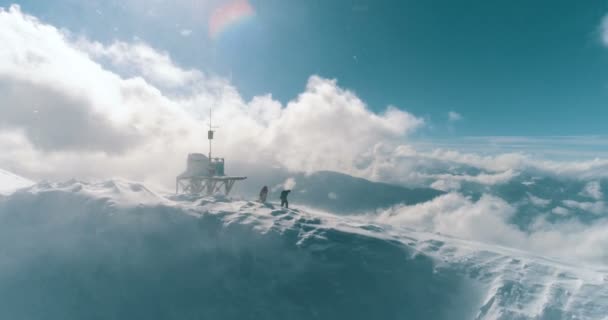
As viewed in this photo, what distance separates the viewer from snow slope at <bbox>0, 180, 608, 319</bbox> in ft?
78.7

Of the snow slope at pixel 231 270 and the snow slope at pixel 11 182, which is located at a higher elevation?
the snow slope at pixel 11 182

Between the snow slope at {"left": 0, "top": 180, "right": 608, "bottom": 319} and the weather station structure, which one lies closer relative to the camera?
the snow slope at {"left": 0, "top": 180, "right": 608, "bottom": 319}

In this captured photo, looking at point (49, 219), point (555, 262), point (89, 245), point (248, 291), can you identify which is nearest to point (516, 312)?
point (555, 262)

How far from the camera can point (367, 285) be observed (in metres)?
27.1

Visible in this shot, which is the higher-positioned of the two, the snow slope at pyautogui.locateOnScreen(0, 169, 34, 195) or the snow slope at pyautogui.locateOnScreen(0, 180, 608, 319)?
the snow slope at pyautogui.locateOnScreen(0, 169, 34, 195)

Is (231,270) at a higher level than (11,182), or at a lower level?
lower

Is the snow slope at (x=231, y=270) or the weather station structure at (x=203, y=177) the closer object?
the snow slope at (x=231, y=270)

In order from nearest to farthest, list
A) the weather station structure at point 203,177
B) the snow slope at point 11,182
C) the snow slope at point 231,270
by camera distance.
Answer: the snow slope at point 231,270 < the snow slope at point 11,182 < the weather station structure at point 203,177

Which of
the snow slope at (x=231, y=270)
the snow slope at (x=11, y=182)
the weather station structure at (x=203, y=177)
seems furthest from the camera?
the weather station structure at (x=203, y=177)

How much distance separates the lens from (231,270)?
88.6ft

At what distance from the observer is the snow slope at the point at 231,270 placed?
2400 centimetres

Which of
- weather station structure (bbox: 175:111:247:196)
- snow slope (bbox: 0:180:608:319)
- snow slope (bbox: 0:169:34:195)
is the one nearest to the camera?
snow slope (bbox: 0:180:608:319)

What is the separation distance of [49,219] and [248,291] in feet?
60.6

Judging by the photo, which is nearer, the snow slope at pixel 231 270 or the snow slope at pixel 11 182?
the snow slope at pixel 231 270
